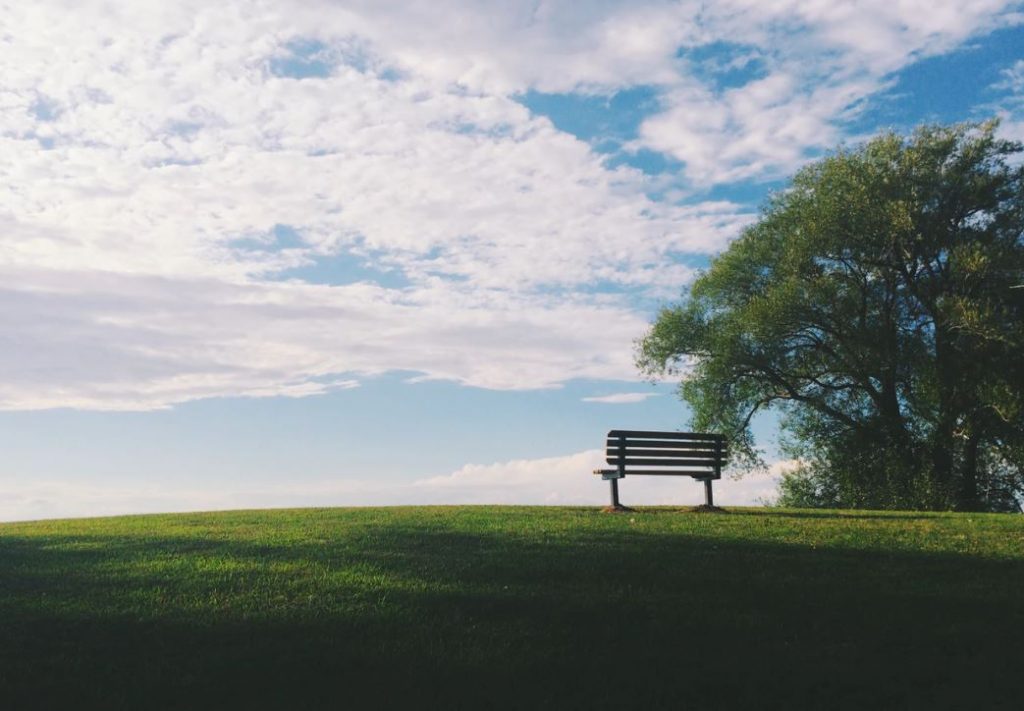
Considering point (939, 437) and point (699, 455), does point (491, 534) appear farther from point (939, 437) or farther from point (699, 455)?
point (939, 437)

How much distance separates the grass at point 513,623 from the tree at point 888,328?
16242mm

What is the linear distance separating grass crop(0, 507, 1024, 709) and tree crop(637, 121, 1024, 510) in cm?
1624

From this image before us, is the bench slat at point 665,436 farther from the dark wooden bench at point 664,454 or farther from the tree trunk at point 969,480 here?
the tree trunk at point 969,480

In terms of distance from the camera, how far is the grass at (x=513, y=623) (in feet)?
22.1

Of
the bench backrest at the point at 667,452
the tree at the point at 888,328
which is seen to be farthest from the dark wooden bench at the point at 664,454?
the tree at the point at 888,328

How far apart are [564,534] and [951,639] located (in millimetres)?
6716

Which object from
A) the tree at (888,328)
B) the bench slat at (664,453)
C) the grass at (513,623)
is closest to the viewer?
the grass at (513,623)

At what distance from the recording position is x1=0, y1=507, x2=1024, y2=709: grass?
6.73 m

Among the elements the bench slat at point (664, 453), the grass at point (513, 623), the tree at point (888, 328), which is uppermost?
the tree at point (888, 328)

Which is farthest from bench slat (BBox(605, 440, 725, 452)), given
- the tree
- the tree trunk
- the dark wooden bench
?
the tree trunk

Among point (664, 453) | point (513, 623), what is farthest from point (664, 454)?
point (513, 623)

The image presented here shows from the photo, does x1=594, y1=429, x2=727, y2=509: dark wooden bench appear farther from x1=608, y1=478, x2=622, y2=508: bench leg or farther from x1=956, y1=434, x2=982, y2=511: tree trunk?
x1=956, y1=434, x2=982, y2=511: tree trunk

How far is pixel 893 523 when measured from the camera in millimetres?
17609

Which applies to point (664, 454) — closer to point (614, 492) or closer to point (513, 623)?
point (614, 492)
